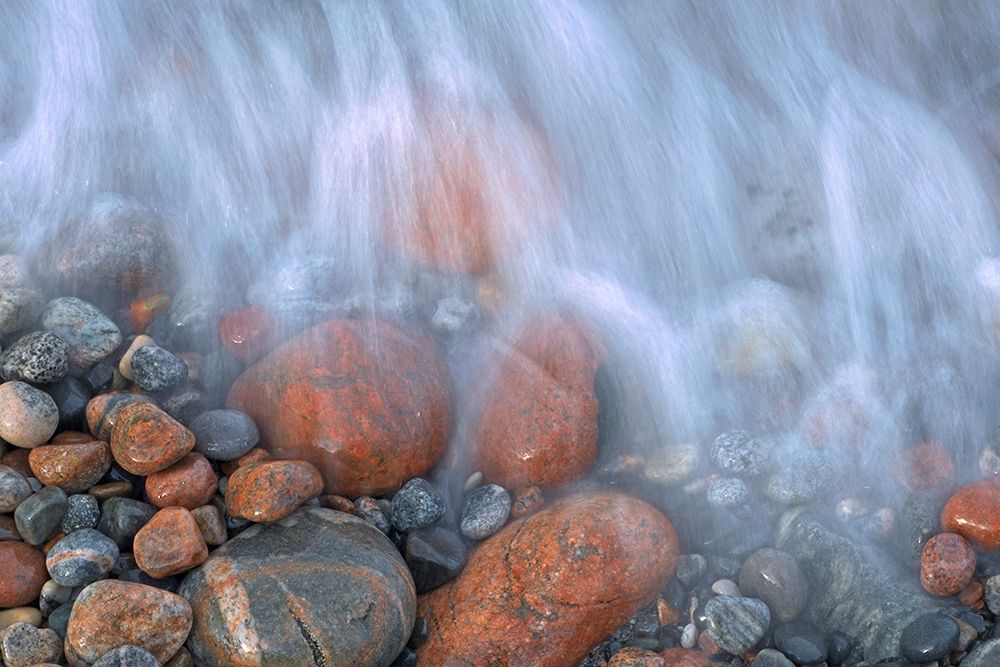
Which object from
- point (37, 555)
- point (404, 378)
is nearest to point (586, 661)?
point (404, 378)

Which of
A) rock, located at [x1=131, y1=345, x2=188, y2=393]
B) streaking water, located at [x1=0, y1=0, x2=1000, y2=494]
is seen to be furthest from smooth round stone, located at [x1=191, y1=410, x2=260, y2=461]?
streaking water, located at [x1=0, y1=0, x2=1000, y2=494]

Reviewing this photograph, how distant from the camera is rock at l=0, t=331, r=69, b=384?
3.88 metres

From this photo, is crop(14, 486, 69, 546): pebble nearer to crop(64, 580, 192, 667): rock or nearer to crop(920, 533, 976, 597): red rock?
crop(64, 580, 192, 667): rock

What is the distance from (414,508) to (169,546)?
96cm

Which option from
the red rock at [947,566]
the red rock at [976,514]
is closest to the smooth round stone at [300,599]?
the red rock at [947,566]

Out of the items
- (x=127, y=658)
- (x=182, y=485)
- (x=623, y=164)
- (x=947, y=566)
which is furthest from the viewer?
(x=623, y=164)

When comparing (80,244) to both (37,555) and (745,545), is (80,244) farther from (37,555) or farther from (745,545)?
(745,545)

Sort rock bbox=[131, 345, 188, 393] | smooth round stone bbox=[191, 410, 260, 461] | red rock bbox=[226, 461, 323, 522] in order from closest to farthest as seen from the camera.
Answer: red rock bbox=[226, 461, 323, 522], smooth round stone bbox=[191, 410, 260, 461], rock bbox=[131, 345, 188, 393]

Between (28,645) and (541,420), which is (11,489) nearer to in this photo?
(28,645)

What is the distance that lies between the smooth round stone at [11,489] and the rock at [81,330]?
575 mm

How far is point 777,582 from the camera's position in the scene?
3721mm

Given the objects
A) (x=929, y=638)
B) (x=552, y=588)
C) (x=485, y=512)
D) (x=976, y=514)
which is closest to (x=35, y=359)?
(x=485, y=512)

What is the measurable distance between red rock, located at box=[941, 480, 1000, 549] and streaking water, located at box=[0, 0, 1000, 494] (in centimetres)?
40

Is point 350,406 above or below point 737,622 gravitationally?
above
